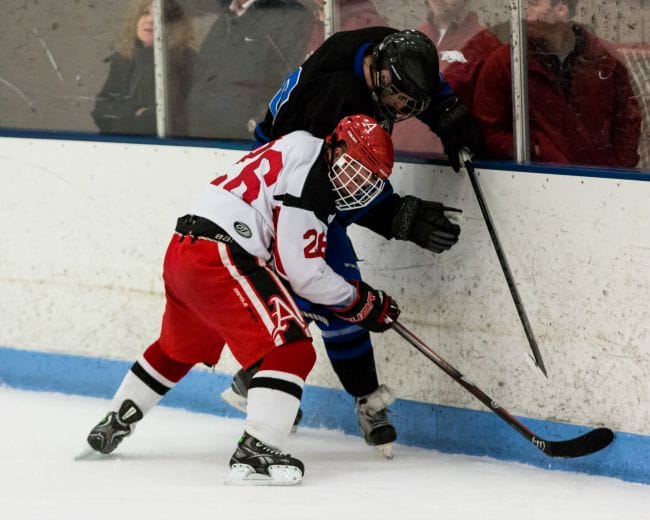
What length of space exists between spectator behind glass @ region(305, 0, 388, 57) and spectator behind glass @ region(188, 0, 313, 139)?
3 centimetres

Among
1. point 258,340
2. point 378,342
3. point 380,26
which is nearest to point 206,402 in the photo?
point 378,342

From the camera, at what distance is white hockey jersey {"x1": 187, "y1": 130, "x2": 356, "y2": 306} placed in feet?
11.8

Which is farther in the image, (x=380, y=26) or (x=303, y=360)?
(x=380, y=26)

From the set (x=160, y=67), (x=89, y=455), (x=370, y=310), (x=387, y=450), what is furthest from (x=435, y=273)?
(x=160, y=67)

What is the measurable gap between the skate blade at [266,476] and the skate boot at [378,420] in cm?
40

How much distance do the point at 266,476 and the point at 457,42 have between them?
4.34ft

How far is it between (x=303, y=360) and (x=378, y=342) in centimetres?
64

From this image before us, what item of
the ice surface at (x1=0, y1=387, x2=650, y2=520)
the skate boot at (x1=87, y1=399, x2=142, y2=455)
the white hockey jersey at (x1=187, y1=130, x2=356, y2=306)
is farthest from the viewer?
the skate boot at (x1=87, y1=399, x2=142, y2=455)

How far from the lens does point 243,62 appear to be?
4.50 metres

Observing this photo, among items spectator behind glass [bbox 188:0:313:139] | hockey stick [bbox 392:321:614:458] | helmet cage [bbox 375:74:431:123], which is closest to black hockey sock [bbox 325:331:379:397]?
hockey stick [bbox 392:321:614:458]

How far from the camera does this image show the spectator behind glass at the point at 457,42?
13.1 ft

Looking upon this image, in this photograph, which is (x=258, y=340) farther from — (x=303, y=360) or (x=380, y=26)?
(x=380, y=26)

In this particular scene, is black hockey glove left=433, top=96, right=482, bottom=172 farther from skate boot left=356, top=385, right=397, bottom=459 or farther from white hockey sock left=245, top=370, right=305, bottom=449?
white hockey sock left=245, top=370, right=305, bottom=449

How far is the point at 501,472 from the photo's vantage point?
3.88 metres
